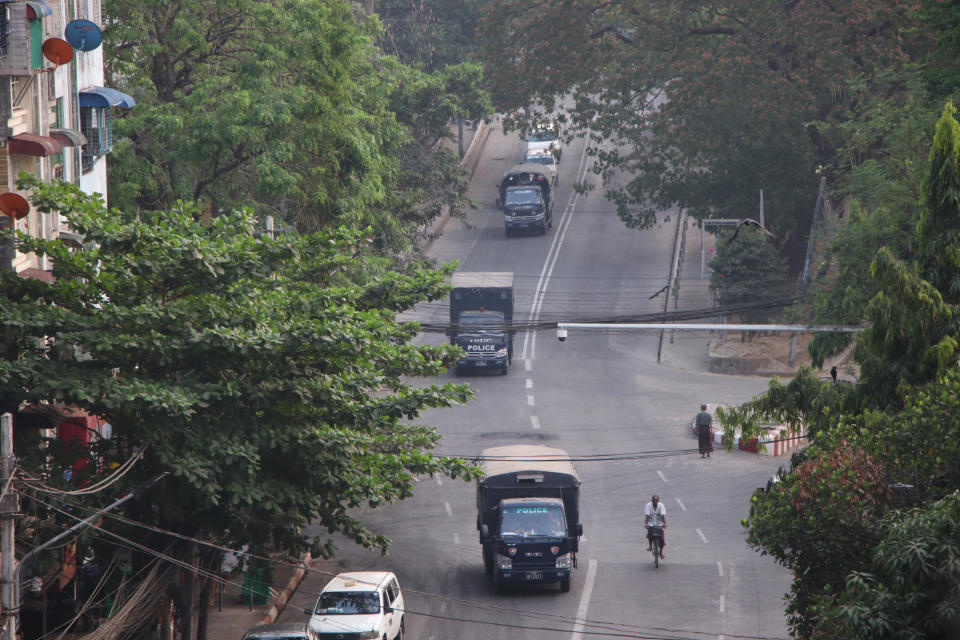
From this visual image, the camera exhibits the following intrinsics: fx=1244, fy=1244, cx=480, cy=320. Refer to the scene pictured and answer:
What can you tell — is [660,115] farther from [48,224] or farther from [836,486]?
[836,486]

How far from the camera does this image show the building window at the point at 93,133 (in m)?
30.3

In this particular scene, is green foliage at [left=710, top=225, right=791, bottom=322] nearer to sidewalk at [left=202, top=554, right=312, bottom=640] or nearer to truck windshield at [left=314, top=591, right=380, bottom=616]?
sidewalk at [left=202, top=554, right=312, bottom=640]

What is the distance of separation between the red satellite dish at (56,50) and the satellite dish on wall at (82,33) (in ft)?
8.71

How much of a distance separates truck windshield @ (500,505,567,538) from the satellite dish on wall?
13631mm

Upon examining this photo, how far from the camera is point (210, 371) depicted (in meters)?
19.8

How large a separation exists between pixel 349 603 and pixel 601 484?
12802mm

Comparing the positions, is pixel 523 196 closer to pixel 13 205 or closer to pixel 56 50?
pixel 56 50

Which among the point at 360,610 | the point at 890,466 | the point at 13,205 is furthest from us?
the point at 360,610

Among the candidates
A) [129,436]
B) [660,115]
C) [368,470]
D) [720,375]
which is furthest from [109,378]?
[660,115]

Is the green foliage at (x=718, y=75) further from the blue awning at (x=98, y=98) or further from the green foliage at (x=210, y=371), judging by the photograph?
the green foliage at (x=210, y=371)

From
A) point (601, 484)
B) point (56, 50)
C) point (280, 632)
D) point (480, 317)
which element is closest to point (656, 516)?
point (601, 484)

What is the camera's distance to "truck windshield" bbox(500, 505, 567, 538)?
2672 centimetres

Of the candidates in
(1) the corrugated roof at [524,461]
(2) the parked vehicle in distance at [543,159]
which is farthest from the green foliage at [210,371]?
(2) the parked vehicle in distance at [543,159]

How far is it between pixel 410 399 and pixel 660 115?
112 ft
